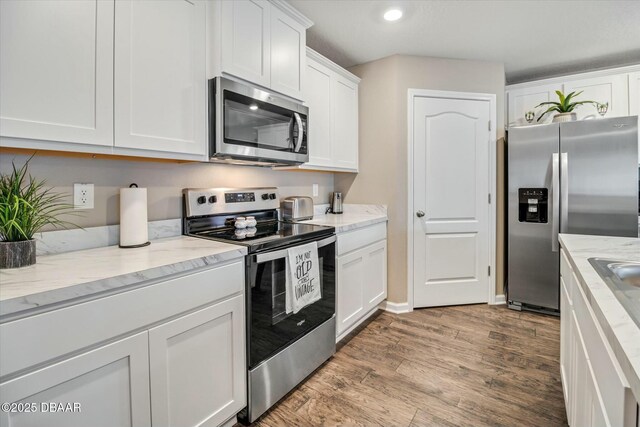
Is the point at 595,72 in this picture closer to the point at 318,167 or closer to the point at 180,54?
the point at 318,167

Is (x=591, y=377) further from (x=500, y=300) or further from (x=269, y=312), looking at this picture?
(x=500, y=300)

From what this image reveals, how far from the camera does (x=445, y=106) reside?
9.61ft

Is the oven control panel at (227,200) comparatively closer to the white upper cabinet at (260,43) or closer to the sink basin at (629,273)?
the white upper cabinet at (260,43)

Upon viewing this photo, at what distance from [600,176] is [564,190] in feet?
0.90

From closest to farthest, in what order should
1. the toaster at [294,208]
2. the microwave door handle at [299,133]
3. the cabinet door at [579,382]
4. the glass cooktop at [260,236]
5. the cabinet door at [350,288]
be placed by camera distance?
the cabinet door at [579,382] → the glass cooktop at [260,236] → the microwave door handle at [299,133] → the cabinet door at [350,288] → the toaster at [294,208]

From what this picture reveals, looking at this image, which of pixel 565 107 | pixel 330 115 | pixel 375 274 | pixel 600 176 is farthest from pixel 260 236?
pixel 565 107

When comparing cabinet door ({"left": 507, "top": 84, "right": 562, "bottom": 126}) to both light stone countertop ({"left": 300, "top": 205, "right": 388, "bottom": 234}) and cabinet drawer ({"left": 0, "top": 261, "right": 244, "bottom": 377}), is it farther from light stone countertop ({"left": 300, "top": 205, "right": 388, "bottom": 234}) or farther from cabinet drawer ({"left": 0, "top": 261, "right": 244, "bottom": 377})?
cabinet drawer ({"left": 0, "top": 261, "right": 244, "bottom": 377})

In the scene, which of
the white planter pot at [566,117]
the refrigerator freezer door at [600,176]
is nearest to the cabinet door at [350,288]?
the refrigerator freezer door at [600,176]

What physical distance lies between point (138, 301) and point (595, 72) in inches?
167

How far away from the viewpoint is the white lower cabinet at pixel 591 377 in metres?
0.65

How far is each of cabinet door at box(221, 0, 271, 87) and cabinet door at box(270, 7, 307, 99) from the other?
0.05 meters

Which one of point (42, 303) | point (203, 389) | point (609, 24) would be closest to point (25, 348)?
point (42, 303)

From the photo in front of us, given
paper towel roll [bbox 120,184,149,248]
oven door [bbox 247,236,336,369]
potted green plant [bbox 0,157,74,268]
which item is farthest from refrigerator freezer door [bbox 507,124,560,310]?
potted green plant [bbox 0,157,74,268]

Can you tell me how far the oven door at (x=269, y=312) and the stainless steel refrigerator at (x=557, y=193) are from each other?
2.21 m
